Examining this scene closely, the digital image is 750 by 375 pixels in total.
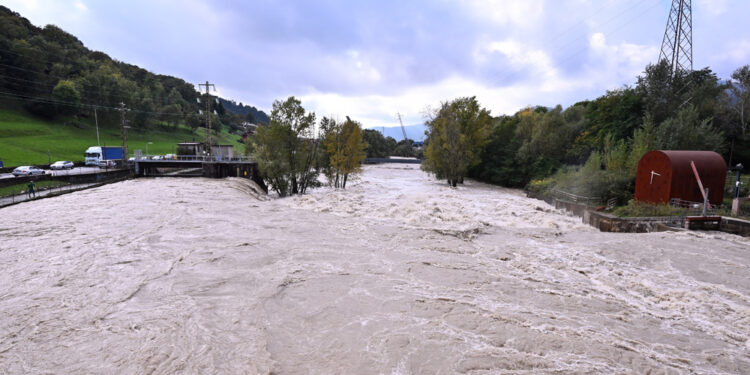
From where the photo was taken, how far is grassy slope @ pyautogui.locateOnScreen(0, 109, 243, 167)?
44.3 m

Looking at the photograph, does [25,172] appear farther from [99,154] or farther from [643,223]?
[643,223]

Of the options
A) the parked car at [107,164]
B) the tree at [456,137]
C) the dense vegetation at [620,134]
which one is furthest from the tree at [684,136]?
the parked car at [107,164]

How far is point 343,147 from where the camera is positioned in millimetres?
42750

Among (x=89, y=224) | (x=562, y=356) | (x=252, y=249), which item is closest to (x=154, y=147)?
(x=89, y=224)

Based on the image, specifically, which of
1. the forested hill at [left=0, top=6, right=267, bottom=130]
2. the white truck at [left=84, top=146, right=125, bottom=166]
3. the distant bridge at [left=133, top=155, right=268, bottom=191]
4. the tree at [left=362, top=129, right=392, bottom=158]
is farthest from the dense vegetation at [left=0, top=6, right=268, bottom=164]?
the tree at [left=362, top=129, right=392, bottom=158]

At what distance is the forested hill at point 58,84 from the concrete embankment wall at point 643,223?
86315 mm

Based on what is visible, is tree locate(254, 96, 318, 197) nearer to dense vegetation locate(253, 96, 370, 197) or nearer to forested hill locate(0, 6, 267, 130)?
dense vegetation locate(253, 96, 370, 197)

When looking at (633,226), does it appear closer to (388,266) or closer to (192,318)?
(388,266)

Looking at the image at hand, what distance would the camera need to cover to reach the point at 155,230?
16500 mm

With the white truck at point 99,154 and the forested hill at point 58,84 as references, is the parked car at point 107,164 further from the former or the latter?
the forested hill at point 58,84

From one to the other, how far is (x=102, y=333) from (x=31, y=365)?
3.65ft

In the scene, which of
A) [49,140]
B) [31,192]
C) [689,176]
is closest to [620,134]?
[689,176]

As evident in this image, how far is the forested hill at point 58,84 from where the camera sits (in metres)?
68.2

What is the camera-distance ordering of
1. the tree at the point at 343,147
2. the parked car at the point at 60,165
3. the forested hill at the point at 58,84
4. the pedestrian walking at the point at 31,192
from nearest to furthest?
the pedestrian walking at the point at 31,192
the parked car at the point at 60,165
the tree at the point at 343,147
the forested hill at the point at 58,84
